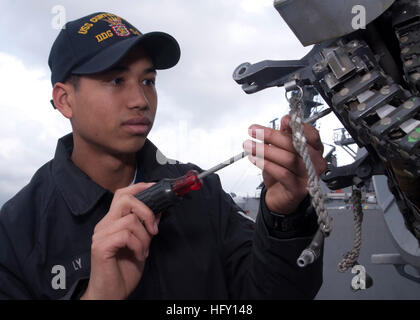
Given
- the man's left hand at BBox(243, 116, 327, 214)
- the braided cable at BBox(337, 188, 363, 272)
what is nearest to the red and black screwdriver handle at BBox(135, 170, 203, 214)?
the man's left hand at BBox(243, 116, 327, 214)

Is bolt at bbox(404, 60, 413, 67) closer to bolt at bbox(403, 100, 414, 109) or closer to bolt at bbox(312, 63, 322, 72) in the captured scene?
bolt at bbox(403, 100, 414, 109)

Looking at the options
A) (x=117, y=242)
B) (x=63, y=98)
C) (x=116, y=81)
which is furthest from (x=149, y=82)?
(x=117, y=242)

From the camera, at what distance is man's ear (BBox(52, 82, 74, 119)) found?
1432 mm

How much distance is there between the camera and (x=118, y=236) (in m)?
0.95

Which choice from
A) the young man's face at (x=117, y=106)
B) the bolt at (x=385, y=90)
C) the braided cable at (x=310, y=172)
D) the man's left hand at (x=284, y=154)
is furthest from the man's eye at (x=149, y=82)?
the bolt at (x=385, y=90)

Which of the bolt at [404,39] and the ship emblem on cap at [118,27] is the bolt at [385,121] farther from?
the ship emblem on cap at [118,27]

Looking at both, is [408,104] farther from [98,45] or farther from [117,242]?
[98,45]

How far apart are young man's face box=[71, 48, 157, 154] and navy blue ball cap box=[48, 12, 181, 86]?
57 millimetres

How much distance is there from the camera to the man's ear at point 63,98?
56.4 inches

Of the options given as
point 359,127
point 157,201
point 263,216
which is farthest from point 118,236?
point 359,127

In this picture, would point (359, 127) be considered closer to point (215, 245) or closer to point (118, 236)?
point (118, 236)

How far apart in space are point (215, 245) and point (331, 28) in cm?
102

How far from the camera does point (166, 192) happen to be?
3.40 feet

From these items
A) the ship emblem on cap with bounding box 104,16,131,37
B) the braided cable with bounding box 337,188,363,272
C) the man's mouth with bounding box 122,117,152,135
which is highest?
the ship emblem on cap with bounding box 104,16,131,37
